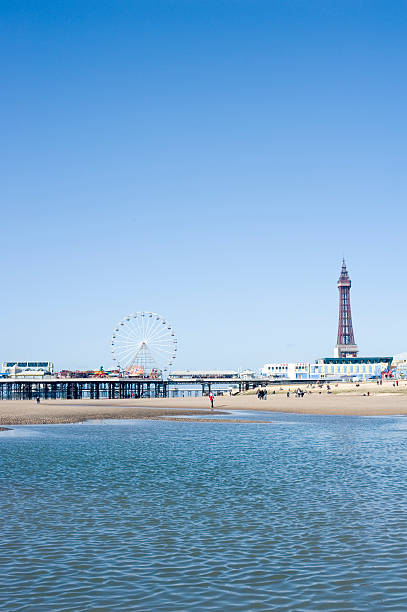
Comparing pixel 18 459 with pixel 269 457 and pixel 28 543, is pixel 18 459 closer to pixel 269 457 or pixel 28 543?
pixel 269 457

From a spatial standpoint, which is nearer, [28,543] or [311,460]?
[28,543]

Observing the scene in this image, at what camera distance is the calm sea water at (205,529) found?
418 inches

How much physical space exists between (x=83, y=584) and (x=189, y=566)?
205cm

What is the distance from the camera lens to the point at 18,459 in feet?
90.5

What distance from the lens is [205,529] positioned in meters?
15.1

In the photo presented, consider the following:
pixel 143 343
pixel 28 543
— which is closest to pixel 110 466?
pixel 28 543

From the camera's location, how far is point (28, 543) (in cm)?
1392

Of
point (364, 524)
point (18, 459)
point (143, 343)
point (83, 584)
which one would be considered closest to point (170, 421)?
point (18, 459)

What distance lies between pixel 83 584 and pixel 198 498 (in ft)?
25.7

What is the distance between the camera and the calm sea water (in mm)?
10609

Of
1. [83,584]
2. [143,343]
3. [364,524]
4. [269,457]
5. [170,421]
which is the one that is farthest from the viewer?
[143,343]

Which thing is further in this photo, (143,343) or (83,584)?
(143,343)

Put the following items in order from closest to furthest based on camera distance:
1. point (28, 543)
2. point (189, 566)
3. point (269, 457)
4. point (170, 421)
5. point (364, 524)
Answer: point (189, 566) < point (28, 543) < point (364, 524) < point (269, 457) < point (170, 421)

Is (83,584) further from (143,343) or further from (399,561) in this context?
(143,343)
